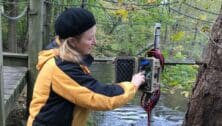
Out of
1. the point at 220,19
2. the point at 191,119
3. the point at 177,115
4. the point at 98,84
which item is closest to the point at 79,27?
the point at 98,84

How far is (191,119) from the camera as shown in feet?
11.0

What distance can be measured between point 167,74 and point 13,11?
15.8ft

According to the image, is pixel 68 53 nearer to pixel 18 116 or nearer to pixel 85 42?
pixel 85 42

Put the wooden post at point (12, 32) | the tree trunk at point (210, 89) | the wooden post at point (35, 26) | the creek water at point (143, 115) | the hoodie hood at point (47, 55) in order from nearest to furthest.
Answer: the hoodie hood at point (47, 55)
the tree trunk at point (210, 89)
the wooden post at point (35, 26)
the creek water at point (143, 115)
the wooden post at point (12, 32)

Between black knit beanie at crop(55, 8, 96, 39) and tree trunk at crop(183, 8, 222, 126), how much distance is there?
3.22ft

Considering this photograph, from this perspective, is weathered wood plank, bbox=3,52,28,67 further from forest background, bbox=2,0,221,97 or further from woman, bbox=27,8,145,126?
woman, bbox=27,8,145,126

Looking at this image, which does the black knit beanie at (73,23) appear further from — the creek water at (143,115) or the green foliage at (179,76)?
the green foliage at (179,76)

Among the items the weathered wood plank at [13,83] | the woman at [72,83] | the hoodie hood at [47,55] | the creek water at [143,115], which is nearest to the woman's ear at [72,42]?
the woman at [72,83]

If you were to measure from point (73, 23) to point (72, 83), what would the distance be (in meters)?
0.30

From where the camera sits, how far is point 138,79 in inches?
95.0

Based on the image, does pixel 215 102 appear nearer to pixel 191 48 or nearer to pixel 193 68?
pixel 193 68

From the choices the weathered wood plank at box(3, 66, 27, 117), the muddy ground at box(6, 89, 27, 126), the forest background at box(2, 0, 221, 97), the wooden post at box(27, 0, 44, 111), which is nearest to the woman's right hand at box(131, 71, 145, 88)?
the weathered wood plank at box(3, 66, 27, 117)

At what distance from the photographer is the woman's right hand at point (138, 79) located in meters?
2.40

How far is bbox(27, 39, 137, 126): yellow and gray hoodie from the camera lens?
2.29 m
